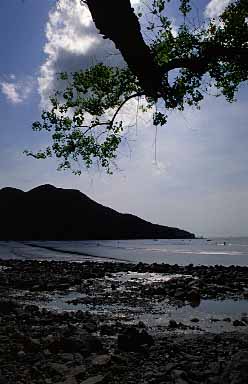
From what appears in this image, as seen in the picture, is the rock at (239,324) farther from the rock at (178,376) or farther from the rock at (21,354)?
the rock at (21,354)

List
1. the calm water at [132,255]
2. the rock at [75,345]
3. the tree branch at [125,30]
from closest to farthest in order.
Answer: the tree branch at [125,30] < the rock at [75,345] < the calm water at [132,255]

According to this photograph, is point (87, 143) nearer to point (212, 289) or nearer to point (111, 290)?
point (111, 290)

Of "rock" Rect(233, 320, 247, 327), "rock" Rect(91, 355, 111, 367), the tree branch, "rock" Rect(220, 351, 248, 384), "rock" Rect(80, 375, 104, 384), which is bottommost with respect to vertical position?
"rock" Rect(233, 320, 247, 327)

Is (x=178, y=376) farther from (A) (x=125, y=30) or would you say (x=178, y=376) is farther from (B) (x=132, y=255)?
(B) (x=132, y=255)

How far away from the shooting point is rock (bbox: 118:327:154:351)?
10578mm

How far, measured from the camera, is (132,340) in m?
10.8

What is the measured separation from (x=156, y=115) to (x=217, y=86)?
350 centimetres

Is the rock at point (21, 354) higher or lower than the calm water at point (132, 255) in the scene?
lower

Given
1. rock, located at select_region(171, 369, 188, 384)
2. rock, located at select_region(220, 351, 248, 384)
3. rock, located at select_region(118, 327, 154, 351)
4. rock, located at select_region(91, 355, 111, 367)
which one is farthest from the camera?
rock, located at select_region(118, 327, 154, 351)

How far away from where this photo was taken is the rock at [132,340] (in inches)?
416

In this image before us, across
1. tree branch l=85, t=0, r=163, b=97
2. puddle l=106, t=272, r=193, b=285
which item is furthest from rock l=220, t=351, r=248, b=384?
puddle l=106, t=272, r=193, b=285

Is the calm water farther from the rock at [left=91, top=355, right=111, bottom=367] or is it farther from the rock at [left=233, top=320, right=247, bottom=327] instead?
the rock at [left=91, top=355, right=111, bottom=367]

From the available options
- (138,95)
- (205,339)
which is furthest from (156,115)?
(205,339)

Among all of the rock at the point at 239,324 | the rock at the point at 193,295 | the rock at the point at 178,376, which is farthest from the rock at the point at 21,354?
the rock at the point at 193,295
